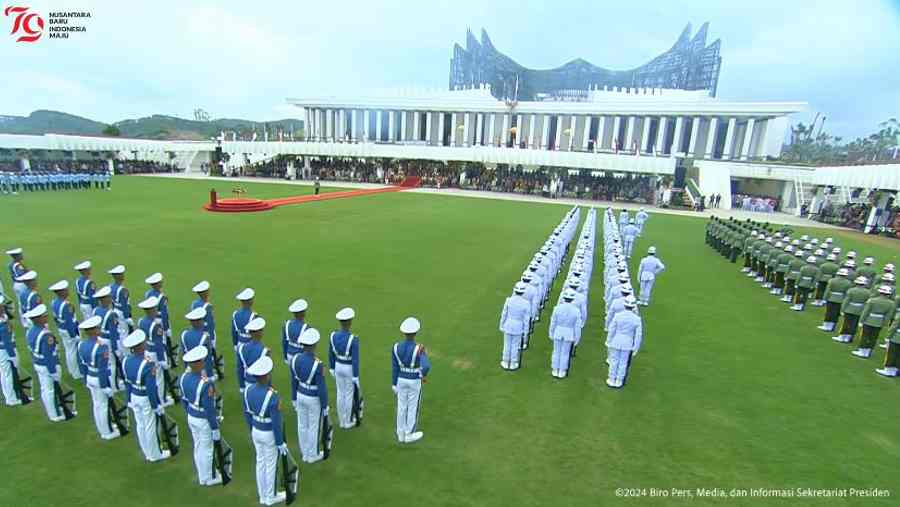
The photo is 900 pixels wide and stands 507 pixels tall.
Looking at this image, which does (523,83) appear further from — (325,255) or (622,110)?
(325,255)

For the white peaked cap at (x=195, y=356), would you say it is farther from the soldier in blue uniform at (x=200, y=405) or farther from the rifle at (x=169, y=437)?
the rifle at (x=169, y=437)

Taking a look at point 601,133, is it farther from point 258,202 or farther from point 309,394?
point 309,394

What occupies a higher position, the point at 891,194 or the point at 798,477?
the point at 891,194

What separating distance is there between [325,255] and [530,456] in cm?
1211

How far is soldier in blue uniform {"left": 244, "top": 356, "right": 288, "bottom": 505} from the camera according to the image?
4676mm

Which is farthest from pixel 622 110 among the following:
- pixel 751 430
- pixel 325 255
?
pixel 751 430

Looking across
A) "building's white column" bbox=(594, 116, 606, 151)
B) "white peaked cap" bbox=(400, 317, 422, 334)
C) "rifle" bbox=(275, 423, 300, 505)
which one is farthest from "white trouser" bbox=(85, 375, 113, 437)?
"building's white column" bbox=(594, 116, 606, 151)

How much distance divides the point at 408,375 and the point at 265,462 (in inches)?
75.8

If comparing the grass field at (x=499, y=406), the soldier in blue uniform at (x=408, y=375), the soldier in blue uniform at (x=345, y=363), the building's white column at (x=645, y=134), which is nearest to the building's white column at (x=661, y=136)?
the building's white column at (x=645, y=134)

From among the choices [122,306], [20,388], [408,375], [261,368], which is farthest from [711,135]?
[20,388]

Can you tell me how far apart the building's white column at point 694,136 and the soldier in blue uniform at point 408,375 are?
6401 centimetres

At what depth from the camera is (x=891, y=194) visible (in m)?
31.7

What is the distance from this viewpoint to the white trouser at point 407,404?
6.00 meters

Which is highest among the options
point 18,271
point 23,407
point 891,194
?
point 891,194
